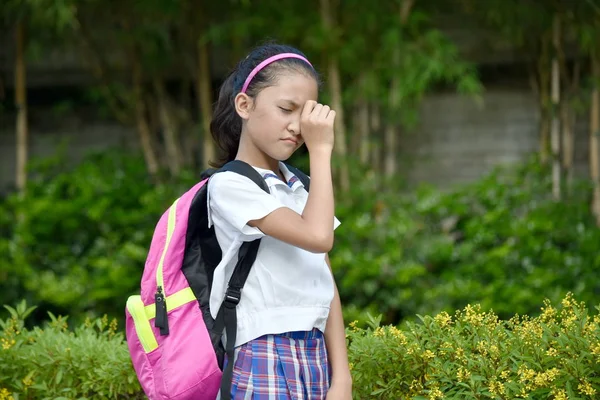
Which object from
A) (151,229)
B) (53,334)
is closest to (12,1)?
(151,229)

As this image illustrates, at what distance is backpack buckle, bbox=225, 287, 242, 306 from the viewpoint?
78.5 inches

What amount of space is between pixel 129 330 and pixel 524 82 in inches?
220

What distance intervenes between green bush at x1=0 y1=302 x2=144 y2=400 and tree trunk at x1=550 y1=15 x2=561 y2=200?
4366mm

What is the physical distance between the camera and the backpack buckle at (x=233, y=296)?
6.54ft

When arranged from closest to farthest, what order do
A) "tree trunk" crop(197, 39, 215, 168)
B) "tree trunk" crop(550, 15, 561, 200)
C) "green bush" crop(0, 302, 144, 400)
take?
"green bush" crop(0, 302, 144, 400) < "tree trunk" crop(550, 15, 561, 200) < "tree trunk" crop(197, 39, 215, 168)

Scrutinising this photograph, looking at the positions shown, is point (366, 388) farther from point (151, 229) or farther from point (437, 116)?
point (437, 116)

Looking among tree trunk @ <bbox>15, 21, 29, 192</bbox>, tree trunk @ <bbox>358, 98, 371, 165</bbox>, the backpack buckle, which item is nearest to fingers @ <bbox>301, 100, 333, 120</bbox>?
the backpack buckle

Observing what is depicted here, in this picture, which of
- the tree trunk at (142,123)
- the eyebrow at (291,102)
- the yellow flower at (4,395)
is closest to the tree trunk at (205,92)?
the tree trunk at (142,123)

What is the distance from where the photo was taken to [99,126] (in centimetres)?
788

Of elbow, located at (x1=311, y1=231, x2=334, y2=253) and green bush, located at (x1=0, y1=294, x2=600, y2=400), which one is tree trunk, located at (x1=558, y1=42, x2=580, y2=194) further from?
elbow, located at (x1=311, y1=231, x2=334, y2=253)

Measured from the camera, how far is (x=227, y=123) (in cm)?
224

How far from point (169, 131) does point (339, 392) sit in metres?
5.44

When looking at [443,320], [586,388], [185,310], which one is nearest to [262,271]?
[185,310]

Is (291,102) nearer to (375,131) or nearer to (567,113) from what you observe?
(375,131)
